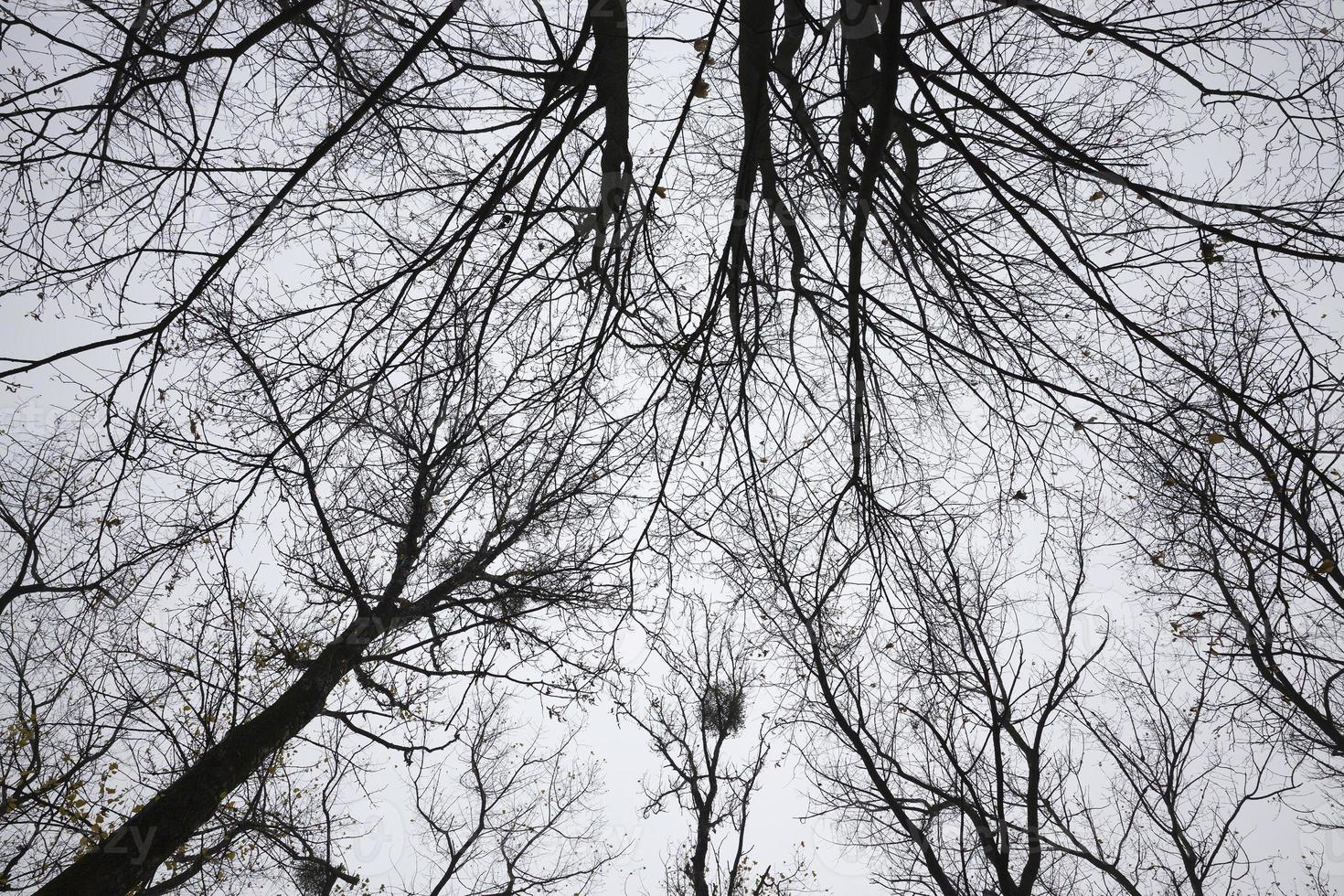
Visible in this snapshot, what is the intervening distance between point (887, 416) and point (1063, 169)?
1.56 metres

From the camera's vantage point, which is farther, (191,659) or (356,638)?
(191,659)

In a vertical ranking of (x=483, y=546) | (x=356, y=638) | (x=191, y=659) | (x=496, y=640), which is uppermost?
(x=483, y=546)

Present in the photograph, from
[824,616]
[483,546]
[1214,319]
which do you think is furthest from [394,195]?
[1214,319]

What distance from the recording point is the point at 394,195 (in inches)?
136

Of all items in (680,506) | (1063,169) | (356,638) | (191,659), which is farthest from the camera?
(191,659)

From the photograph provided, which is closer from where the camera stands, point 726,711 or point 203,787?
point 203,787

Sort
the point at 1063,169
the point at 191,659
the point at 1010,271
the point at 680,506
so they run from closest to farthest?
the point at 1063,169, the point at 1010,271, the point at 680,506, the point at 191,659

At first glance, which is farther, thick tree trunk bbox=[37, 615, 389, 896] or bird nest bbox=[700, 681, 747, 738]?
bird nest bbox=[700, 681, 747, 738]

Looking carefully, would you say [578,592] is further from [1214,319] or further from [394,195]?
[1214,319]

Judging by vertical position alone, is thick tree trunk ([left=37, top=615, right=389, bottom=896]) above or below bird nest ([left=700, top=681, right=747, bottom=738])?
below

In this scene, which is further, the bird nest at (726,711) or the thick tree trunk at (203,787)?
the bird nest at (726,711)

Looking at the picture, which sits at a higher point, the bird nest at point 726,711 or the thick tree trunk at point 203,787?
the bird nest at point 726,711

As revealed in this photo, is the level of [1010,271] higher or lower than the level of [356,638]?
higher

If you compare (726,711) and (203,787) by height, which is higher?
(726,711)
